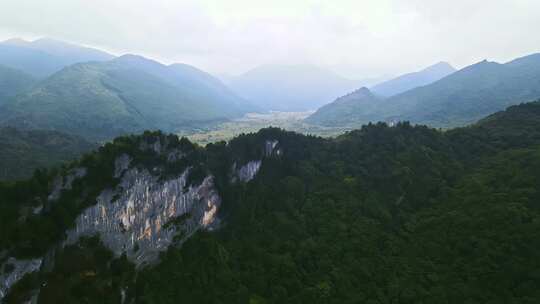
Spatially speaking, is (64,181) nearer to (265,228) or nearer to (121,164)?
(121,164)

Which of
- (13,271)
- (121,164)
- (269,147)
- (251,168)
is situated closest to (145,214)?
(121,164)

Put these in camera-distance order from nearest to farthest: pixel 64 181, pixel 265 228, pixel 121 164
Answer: pixel 64 181, pixel 121 164, pixel 265 228

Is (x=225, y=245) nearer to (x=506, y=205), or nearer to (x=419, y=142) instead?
(x=506, y=205)

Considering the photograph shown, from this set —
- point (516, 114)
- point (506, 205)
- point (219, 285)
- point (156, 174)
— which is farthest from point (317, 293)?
point (516, 114)

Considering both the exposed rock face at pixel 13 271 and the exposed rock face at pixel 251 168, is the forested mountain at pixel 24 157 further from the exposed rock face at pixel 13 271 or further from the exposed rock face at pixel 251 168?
the exposed rock face at pixel 13 271

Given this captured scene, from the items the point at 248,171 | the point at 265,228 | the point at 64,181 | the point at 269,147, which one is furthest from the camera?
the point at 269,147

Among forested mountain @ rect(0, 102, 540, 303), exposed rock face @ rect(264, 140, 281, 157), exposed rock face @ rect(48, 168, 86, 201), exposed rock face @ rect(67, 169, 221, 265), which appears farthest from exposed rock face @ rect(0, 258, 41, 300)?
exposed rock face @ rect(264, 140, 281, 157)
